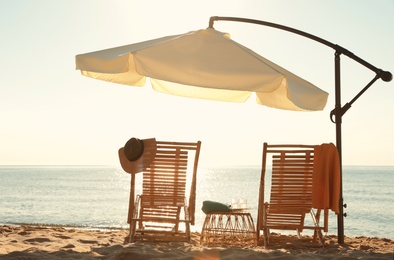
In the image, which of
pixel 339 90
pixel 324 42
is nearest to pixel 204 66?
pixel 339 90

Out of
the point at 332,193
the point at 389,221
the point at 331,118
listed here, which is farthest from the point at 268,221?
the point at 389,221

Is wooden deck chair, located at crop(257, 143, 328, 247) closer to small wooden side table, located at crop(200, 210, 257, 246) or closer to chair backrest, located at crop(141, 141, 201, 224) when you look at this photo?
small wooden side table, located at crop(200, 210, 257, 246)

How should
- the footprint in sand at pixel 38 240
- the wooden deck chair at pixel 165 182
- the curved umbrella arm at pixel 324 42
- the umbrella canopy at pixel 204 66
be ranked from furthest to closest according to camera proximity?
the curved umbrella arm at pixel 324 42, the wooden deck chair at pixel 165 182, the footprint in sand at pixel 38 240, the umbrella canopy at pixel 204 66

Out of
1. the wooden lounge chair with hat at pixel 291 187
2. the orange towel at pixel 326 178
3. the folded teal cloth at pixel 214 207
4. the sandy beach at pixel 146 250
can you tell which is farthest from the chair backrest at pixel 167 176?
the orange towel at pixel 326 178

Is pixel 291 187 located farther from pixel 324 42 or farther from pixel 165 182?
pixel 324 42

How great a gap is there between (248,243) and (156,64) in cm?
242

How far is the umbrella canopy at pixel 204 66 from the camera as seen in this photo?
17.6 ft

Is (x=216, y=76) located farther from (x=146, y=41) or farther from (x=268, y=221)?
(x=268, y=221)

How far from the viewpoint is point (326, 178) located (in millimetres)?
6219

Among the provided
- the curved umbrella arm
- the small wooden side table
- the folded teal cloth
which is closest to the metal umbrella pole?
the curved umbrella arm

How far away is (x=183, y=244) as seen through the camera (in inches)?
229

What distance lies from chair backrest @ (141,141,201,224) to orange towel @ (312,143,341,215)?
56.7 inches

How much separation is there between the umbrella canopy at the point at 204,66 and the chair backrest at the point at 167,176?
3.52 ft

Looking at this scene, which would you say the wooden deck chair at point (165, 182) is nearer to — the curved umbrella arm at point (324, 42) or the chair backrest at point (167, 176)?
the chair backrest at point (167, 176)
